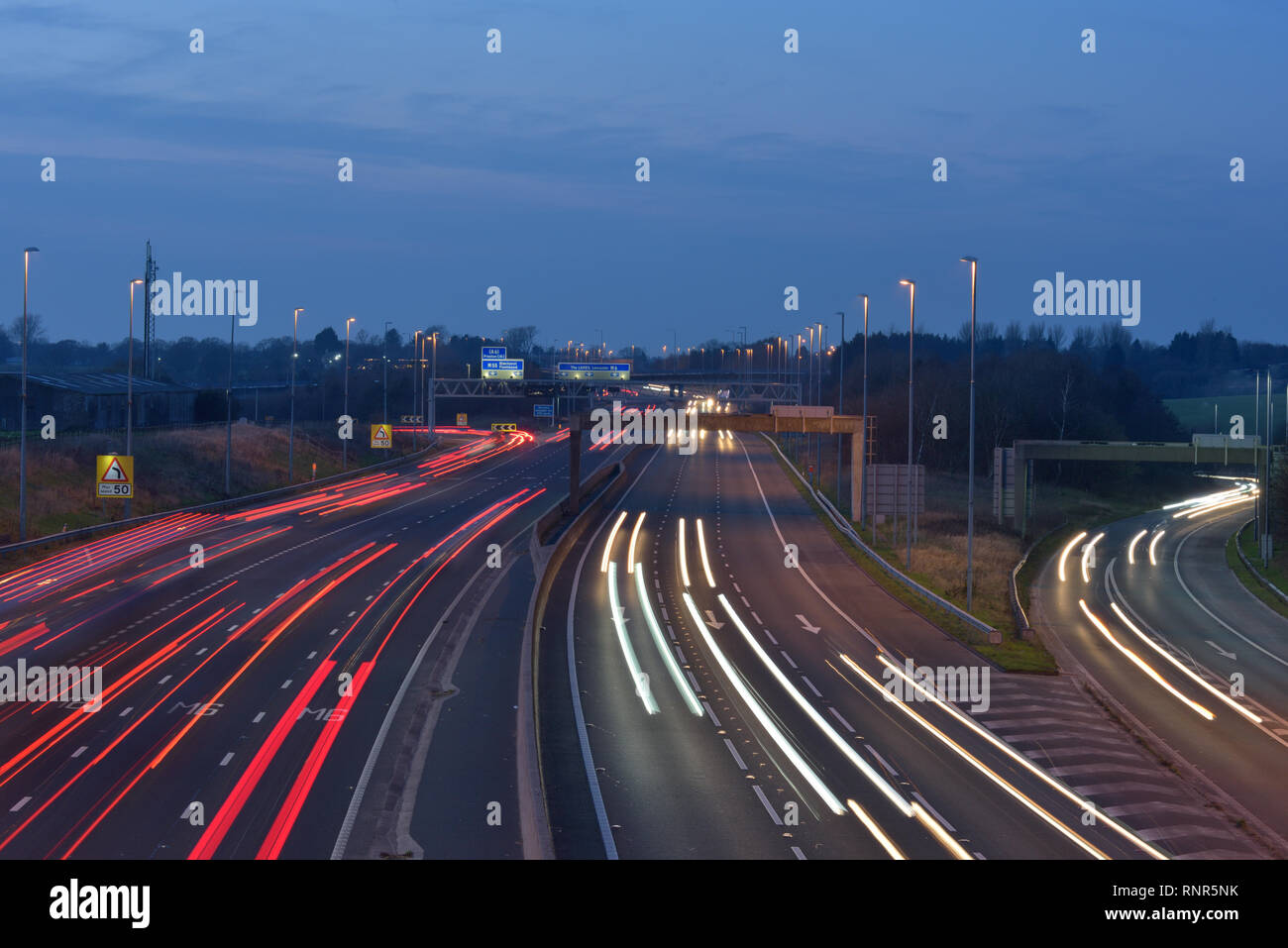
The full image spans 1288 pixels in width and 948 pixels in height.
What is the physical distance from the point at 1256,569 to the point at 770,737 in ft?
137

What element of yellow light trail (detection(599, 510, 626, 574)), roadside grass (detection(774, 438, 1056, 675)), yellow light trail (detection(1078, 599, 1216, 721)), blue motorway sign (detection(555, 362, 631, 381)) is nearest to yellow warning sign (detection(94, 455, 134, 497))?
yellow light trail (detection(599, 510, 626, 574))

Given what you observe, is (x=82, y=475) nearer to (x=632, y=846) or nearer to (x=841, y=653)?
(x=841, y=653)

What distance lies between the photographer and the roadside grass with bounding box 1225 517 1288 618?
151 feet

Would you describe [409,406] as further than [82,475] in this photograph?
Yes

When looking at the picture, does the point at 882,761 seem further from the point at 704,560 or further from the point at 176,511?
the point at 176,511

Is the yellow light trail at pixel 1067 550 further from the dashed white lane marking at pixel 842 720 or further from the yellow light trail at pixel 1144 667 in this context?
the dashed white lane marking at pixel 842 720

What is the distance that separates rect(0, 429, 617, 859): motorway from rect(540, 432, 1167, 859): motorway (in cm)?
174

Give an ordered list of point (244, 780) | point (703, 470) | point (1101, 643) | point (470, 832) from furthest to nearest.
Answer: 1. point (703, 470)
2. point (1101, 643)
3. point (244, 780)
4. point (470, 832)

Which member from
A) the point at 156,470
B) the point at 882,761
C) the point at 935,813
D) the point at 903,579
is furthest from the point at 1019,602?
the point at 156,470

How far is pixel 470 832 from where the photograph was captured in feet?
51.8

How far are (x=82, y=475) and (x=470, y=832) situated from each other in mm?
48176

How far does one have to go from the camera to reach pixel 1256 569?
54938mm

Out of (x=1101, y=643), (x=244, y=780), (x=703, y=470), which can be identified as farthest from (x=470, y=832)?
(x=703, y=470)
